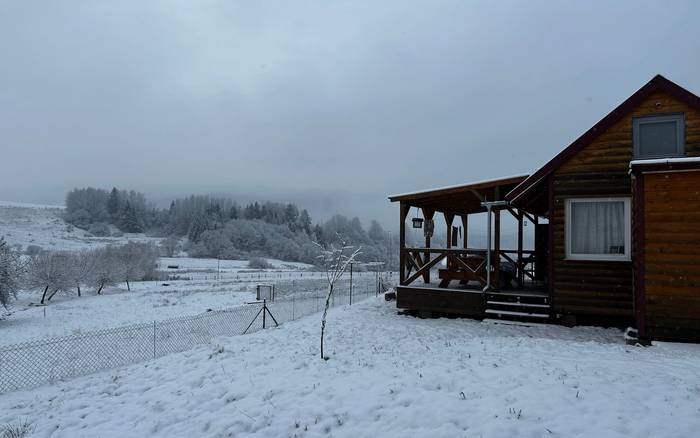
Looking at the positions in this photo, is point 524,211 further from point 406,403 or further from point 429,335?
point 406,403

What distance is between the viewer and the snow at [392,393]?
4.30m

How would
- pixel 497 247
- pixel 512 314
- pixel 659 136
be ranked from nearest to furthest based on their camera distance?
pixel 659 136 → pixel 512 314 → pixel 497 247

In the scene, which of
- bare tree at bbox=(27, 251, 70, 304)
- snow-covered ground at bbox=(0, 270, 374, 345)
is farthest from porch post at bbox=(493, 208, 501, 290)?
bare tree at bbox=(27, 251, 70, 304)

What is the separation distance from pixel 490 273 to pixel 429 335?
3187 millimetres

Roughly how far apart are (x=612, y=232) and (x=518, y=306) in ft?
9.00

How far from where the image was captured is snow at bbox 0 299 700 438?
4.30 meters

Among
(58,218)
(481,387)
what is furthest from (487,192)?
(58,218)

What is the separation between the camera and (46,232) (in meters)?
108

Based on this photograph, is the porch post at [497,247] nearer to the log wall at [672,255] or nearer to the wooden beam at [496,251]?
the wooden beam at [496,251]

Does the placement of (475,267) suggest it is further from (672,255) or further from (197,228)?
(197,228)

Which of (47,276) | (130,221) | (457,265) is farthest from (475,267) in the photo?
(130,221)

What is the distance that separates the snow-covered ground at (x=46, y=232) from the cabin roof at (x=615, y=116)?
288ft

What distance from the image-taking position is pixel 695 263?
276 inches

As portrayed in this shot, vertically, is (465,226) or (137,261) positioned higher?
(465,226)
